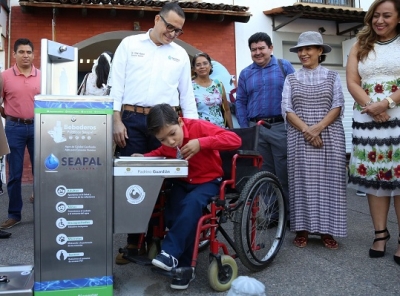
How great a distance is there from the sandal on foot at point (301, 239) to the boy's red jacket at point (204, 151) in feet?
3.97

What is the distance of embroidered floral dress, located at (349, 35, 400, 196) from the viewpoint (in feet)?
11.2

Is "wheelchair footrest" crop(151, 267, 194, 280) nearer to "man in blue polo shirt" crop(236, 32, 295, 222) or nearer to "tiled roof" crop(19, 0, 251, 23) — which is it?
"man in blue polo shirt" crop(236, 32, 295, 222)

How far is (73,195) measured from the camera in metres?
2.45

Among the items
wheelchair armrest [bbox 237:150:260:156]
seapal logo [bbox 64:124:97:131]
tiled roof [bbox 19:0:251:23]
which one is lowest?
wheelchair armrest [bbox 237:150:260:156]

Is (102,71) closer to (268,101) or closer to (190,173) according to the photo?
(268,101)

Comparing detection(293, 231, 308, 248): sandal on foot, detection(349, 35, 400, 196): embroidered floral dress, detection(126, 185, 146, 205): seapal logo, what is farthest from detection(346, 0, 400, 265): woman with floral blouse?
detection(126, 185, 146, 205): seapal logo

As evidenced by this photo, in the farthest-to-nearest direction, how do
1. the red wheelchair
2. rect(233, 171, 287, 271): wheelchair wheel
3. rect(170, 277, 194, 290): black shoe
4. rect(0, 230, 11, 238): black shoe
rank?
rect(0, 230, 11, 238): black shoe → rect(233, 171, 287, 271): wheelchair wheel → the red wheelchair → rect(170, 277, 194, 290): black shoe

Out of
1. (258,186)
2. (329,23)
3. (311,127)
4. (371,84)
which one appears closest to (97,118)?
(258,186)

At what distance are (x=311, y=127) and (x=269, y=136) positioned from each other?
0.63 m

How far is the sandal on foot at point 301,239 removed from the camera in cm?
381

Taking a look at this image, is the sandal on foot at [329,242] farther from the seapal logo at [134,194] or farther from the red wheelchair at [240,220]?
the seapal logo at [134,194]

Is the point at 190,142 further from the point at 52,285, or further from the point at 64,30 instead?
the point at 64,30

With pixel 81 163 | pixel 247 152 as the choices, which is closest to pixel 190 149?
pixel 247 152

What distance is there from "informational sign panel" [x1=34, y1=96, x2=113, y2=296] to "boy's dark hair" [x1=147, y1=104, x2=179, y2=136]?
33cm
